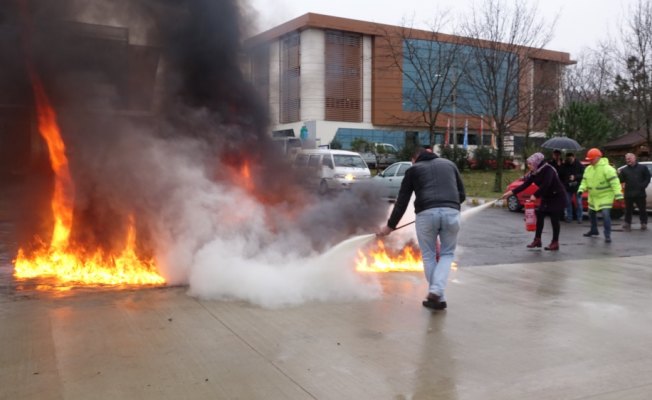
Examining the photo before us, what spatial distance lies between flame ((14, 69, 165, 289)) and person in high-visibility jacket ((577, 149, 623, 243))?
789 centimetres

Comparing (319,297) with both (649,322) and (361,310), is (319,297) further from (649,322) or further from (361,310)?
(649,322)

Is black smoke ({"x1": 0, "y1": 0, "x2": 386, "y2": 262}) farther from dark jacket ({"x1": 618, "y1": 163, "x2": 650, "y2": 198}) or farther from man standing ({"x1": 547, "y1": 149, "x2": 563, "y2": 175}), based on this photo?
dark jacket ({"x1": 618, "y1": 163, "x2": 650, "y2": 198})

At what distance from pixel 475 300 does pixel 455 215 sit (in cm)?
103

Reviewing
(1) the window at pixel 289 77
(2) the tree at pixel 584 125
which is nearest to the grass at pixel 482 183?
(2) the tree at pixel 584 125

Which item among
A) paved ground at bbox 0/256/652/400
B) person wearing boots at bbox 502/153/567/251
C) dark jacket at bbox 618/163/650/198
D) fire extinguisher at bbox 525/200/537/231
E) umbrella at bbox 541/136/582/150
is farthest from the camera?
umbrella at bbox 541/136/582/150

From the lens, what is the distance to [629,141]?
26578 millimetres

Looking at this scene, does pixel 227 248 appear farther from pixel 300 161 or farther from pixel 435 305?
pixel 300 161

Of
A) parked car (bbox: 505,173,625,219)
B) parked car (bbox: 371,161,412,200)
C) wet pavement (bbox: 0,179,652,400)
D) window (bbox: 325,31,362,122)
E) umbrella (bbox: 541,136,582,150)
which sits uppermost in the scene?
window (bbox: 325,31,362,122)

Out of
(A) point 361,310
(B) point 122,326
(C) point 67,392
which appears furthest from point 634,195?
(C) point 67,392

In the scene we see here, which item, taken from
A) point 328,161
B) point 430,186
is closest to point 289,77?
point 430,186

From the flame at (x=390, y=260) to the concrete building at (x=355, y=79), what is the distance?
2.24 metres

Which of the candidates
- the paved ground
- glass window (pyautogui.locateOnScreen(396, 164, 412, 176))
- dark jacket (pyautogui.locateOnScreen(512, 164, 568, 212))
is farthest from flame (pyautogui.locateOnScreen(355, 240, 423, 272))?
glass window (pyautogui.locateOnScreen(396, 164, 412, 176))

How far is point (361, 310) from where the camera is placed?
5.04 metres

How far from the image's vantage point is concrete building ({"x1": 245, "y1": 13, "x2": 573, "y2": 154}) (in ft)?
25.6
